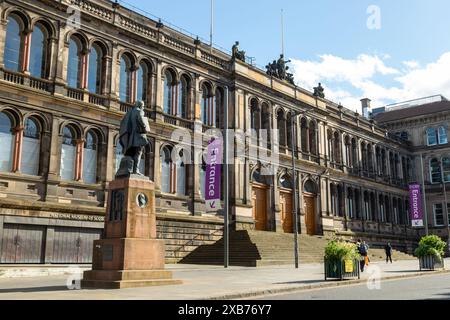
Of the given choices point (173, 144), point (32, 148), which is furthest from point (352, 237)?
point (32, 148)

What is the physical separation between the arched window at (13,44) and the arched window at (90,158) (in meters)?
5.09

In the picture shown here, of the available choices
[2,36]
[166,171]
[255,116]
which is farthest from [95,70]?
[255,116]

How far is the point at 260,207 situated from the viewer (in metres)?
36.7

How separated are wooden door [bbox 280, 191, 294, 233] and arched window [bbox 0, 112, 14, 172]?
21826 millimetres

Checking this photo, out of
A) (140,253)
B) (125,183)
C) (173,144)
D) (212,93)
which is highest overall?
(212,93)

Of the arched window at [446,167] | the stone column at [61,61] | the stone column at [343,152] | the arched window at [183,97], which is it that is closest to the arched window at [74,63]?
the stone column at [61,61]

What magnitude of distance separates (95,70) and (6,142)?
6993 millimetres

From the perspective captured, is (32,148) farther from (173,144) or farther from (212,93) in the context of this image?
A: (212,93)

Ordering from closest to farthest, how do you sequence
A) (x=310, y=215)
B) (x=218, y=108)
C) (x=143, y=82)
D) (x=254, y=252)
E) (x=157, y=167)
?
(x=254, y=252) < (x=157, y=167) < (x=143, y=82) < (x=218, y=108) < (x=310, y=215)

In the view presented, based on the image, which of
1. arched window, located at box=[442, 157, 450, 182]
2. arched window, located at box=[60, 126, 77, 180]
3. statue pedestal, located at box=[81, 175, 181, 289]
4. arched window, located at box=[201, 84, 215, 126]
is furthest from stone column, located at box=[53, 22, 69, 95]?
arched window, located at box=[442, 157, 450, 182]

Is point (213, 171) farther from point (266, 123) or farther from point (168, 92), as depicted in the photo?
point (266, 123)

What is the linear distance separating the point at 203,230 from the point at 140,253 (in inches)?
643

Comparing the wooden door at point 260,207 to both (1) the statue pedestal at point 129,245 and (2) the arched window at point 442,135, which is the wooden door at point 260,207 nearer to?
(1) the statue pedestal at point 129,245

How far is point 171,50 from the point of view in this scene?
103ft
